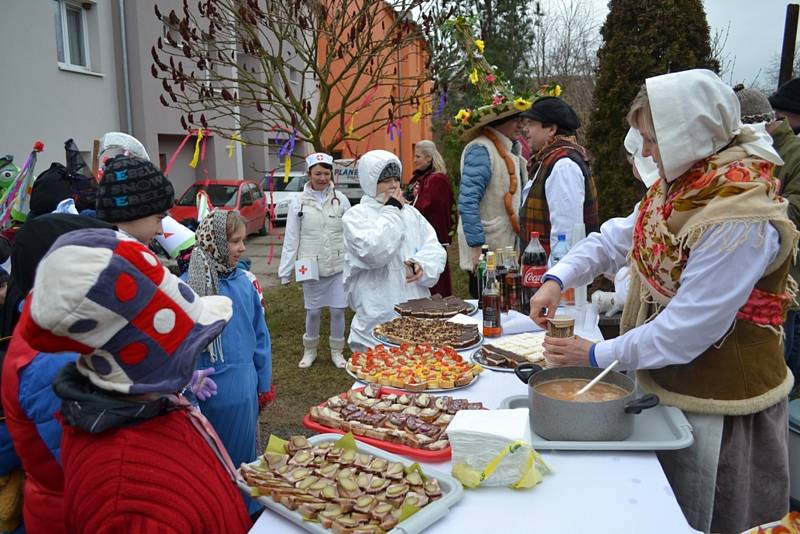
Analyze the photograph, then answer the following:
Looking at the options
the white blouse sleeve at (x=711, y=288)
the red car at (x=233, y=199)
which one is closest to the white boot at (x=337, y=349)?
the white blouse sleeve at (x=711, y=288)

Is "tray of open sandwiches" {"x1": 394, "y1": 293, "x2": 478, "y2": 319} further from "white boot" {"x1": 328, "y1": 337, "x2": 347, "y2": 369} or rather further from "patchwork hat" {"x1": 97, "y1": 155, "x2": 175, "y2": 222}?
"white boot" {"x1": 328, "y1": 337, "x2": 347, "y2": 369}

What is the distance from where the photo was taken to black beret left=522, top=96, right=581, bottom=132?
14.4 feet

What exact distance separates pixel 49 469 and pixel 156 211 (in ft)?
3.43

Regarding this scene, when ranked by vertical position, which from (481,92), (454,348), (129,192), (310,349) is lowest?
(310,349)

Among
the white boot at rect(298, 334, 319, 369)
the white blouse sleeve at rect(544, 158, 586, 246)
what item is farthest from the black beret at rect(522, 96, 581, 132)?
the white boot at rect(298, 334, 319, 369)

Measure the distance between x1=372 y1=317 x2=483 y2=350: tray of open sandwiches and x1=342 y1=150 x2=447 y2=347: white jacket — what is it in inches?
40.5

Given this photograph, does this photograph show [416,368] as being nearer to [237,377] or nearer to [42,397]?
[237,377]

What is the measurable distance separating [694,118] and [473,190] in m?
3.91

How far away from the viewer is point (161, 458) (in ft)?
4.79

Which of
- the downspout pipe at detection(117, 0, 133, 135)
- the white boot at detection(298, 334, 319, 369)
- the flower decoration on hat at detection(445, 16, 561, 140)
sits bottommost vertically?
the white boot at detection(298, 334, 319, 369)

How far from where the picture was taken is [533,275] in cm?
329

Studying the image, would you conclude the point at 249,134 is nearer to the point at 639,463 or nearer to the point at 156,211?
the point at 156,211

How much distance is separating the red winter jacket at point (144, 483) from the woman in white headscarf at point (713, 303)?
1.13 meters

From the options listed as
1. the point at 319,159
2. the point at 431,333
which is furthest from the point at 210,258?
the point at 319,159
